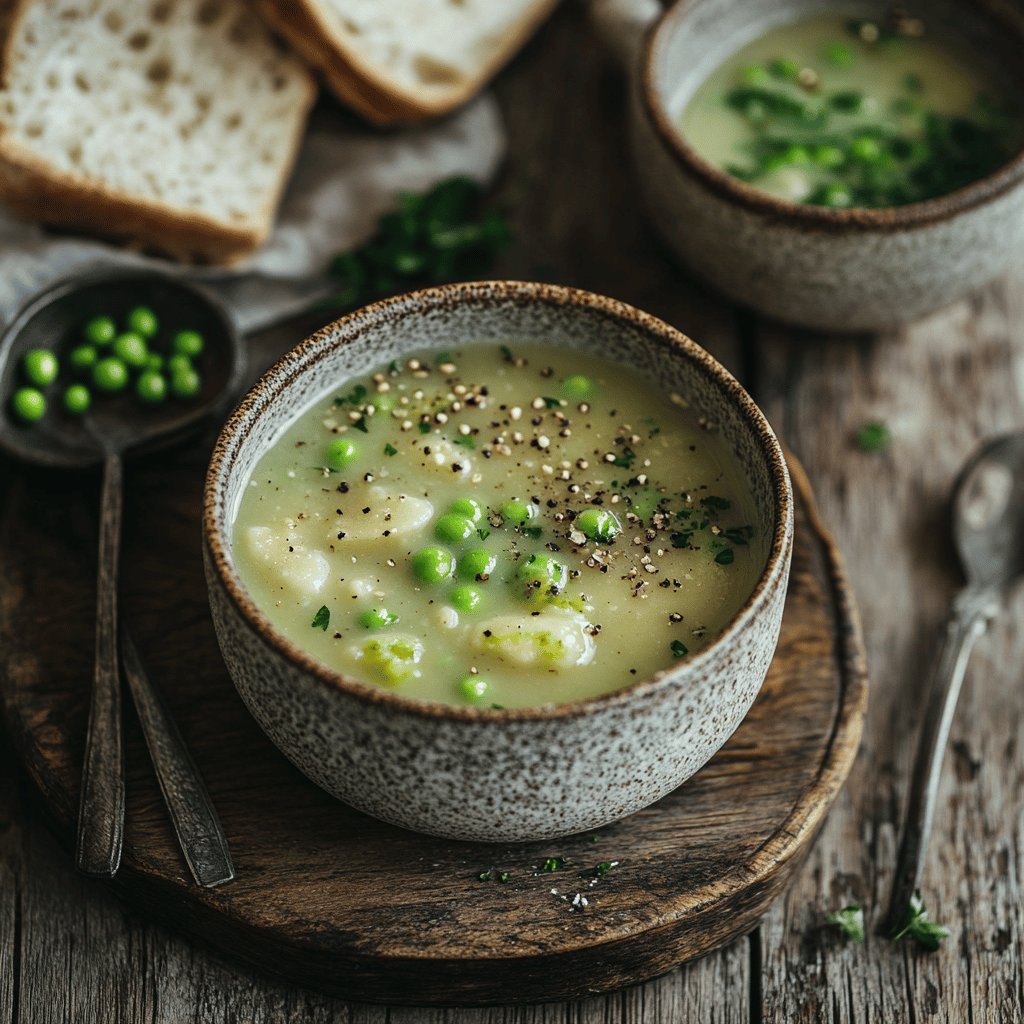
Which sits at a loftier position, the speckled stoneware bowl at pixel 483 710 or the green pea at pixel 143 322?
the speckled stoneware bowl at pixel 483 710

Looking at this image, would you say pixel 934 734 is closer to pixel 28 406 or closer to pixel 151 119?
pixel 28 406

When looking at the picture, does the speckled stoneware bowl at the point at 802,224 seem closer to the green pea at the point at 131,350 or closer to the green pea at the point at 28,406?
the green pea at the point at 131,350

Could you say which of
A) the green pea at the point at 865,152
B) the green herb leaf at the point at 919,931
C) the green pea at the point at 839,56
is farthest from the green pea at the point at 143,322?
the green herb leaf at the point at 919,931

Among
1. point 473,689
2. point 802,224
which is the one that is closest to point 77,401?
point 473,689

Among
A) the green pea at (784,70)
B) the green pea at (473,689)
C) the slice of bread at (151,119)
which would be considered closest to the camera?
the green pea at (473,689)

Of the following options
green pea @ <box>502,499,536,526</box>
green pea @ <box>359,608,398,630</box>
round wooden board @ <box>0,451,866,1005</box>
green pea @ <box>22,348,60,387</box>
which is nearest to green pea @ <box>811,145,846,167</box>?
round wooden board @ <box>0,451,866,1005</box>

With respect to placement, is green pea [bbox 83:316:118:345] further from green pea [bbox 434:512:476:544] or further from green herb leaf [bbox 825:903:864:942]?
green herb leaf [bbox 825:903:864:942]

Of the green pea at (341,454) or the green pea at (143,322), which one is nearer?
the green pea at (341,454)
